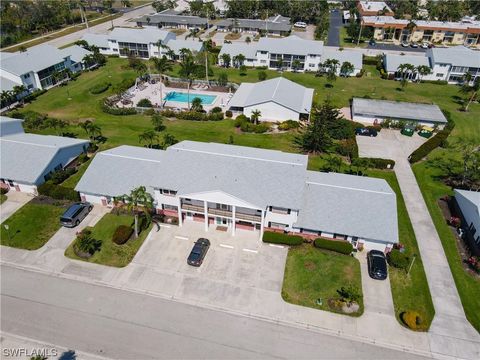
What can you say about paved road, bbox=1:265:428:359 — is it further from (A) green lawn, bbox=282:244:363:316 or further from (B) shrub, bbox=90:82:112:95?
(B) shrub, bbox=90:82:112:95

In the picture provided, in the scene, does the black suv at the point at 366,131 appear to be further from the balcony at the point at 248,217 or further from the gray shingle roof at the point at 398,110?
the balcony at the point at 248,217

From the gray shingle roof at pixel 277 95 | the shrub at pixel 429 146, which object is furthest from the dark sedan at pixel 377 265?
the gray shingle roof at pixel 277 95

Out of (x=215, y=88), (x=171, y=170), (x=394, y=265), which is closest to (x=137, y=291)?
(x=171, y=170)

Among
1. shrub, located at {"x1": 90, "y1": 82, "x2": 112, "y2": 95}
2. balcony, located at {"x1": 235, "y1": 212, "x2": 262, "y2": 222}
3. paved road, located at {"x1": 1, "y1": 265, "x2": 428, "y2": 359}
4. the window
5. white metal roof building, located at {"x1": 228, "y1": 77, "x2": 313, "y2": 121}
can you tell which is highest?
white metal roof building, located at {"x1": 228, "y1": 77, "x2": 313, "y2": 121}

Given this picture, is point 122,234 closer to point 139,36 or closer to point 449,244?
point 449,244

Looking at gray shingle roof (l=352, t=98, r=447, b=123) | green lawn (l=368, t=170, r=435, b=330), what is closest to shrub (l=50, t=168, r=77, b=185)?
green lawn (l=368, t=170, r=435, b=330)

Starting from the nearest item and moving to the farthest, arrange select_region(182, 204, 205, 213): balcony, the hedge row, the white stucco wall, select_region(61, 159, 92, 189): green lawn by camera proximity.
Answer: select_region(182, 204, 205, 213): balcony
select_region(61, 159, 92, 189): green lawn
the white stucco wall
the hedge row

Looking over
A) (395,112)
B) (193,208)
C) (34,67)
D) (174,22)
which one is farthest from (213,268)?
(174,22)

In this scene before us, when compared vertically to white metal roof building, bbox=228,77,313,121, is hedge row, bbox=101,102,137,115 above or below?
below
